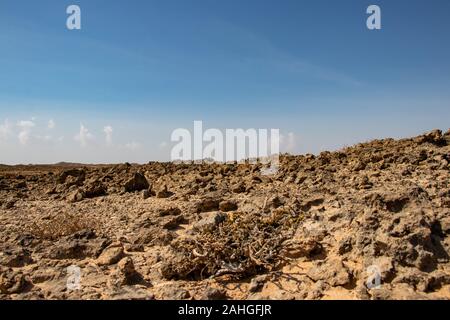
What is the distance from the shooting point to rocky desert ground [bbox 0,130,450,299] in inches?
167

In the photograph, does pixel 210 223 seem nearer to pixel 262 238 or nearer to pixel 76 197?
pixel 262 238

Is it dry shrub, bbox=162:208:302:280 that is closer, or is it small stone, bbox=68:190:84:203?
dry shrub, bbox=162:208:302:280

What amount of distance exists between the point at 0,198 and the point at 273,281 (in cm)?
852

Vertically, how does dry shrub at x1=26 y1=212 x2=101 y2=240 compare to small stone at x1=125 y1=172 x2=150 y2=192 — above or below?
below

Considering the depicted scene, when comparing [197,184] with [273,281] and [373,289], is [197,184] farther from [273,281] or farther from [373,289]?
[373,289]

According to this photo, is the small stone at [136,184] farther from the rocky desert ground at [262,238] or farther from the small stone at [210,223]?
the small stone at [210,223]

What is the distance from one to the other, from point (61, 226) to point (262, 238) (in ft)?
11.7

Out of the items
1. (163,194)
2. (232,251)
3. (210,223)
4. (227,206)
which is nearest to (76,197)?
(163,194)

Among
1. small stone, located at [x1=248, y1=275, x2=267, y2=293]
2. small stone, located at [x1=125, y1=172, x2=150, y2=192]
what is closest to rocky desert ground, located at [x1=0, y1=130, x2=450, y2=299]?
small stone, located at [x1=248, y1=275, x2=267, y2=293]

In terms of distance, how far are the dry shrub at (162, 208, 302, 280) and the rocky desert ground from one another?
17mm

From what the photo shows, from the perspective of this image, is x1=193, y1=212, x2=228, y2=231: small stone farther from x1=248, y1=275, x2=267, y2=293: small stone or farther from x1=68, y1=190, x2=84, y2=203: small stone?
x1=68, y1=190, x2=84, y2=203: small stone

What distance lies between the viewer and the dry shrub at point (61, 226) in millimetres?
6547

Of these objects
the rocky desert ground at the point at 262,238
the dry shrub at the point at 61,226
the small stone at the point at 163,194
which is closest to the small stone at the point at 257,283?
the rocky desert ground at the point at 262,238
